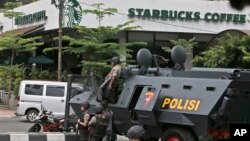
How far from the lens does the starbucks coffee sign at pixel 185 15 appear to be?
31625 millimetres

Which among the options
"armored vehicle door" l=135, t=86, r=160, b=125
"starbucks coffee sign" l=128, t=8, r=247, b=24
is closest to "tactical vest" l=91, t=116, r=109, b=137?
"armored vehicle door" l=135, t=86, r=160, b=125

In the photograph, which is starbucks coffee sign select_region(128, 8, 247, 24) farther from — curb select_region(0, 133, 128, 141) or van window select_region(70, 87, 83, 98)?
curb select_region(0, 133, 128, 141)

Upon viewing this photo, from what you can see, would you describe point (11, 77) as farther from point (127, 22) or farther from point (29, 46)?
point (127, 22)

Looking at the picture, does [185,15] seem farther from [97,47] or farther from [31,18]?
[31,18]

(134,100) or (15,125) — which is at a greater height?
(134,100)

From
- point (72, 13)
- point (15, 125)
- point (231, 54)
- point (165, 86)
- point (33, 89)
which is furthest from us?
point (72, 13)

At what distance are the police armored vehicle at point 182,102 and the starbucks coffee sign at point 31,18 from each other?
23.4m

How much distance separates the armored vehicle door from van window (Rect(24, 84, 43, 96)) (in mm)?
11889

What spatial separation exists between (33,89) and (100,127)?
12.2 metres

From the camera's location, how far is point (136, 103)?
10953 millimetres

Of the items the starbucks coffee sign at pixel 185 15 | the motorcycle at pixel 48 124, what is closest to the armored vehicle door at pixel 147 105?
the motorcycle at pixel 48 124

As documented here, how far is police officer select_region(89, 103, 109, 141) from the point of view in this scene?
407 inches

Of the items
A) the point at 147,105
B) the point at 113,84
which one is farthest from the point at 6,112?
the point at 147,105

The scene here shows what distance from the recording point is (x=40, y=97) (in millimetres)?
21938
